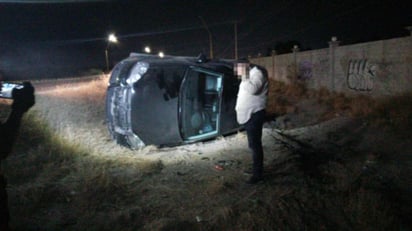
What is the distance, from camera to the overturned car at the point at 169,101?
225 inches

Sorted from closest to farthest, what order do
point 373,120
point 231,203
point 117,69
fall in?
point 231,203
point 117,69
point 373,120

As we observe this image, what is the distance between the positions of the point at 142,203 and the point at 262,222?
159 cm

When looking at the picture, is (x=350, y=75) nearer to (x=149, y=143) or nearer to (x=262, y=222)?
(x=149, y=143)

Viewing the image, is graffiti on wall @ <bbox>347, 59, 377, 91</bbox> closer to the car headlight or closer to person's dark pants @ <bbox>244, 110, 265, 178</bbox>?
person's dark pants @ <bbox>244, 110, 265, 178</bbox>

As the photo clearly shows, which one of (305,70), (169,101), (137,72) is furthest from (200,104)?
(305,70)

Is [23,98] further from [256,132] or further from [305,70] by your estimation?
[305,70]

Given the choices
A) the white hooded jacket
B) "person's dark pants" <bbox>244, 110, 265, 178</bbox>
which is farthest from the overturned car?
"person's dark pants" <bbox>244, 110, 265, 178</bbox>

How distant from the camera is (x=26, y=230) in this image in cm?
338

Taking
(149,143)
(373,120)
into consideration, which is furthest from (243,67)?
(373,120)

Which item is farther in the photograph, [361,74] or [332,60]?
[332,60]

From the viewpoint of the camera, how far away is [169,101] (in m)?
5.97

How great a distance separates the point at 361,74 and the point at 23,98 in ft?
38.1

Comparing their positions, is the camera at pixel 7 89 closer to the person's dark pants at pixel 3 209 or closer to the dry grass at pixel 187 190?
the person's dark pants at pixel 3 209

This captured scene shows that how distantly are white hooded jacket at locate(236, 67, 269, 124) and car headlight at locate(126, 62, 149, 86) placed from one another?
2.35 m
